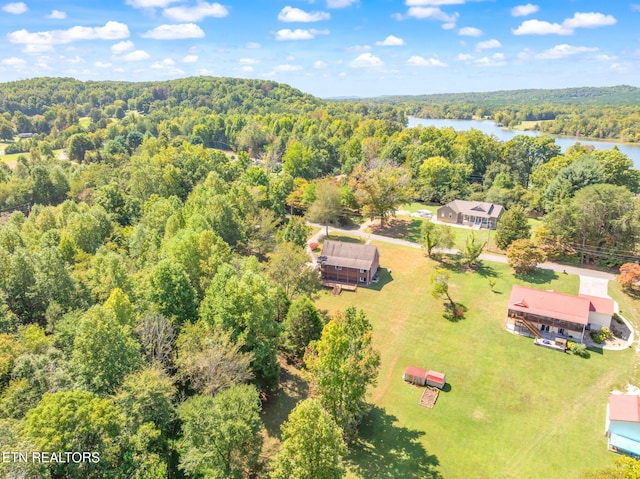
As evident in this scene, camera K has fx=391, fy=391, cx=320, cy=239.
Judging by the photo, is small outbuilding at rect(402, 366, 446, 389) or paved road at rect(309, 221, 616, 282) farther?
paved road at rect(309, 221, 616, 282)

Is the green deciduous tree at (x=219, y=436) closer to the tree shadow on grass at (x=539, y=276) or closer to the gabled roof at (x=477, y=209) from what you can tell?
the tree shadow on grass at (x=539, y=276)

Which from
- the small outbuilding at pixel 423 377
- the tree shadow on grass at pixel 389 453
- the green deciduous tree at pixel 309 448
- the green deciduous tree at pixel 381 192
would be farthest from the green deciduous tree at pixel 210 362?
the green deciduous tree at pixel 381 192

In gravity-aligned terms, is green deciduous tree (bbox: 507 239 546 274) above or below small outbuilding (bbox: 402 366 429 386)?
above

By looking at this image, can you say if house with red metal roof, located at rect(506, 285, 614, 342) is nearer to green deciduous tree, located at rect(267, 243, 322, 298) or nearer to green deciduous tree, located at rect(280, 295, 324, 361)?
green deciduous tree, located at rect(280, 295, 324, 361)

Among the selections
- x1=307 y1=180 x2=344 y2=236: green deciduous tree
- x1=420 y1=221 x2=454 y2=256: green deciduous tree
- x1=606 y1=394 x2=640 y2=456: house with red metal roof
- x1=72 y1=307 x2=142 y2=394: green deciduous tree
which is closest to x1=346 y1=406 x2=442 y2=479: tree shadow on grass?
x1=606 y1=394 x2=640 y2=456: house with red metal roof

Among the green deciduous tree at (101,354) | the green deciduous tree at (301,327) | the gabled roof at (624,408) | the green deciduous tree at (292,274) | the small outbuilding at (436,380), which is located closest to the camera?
the green deciduous tree at (101,354)

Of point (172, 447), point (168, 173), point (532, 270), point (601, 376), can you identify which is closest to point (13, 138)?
point (168, 173)

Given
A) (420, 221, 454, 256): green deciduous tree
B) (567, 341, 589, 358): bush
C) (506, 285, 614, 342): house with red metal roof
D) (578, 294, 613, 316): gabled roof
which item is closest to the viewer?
(567, 341, 589, 358): bush
